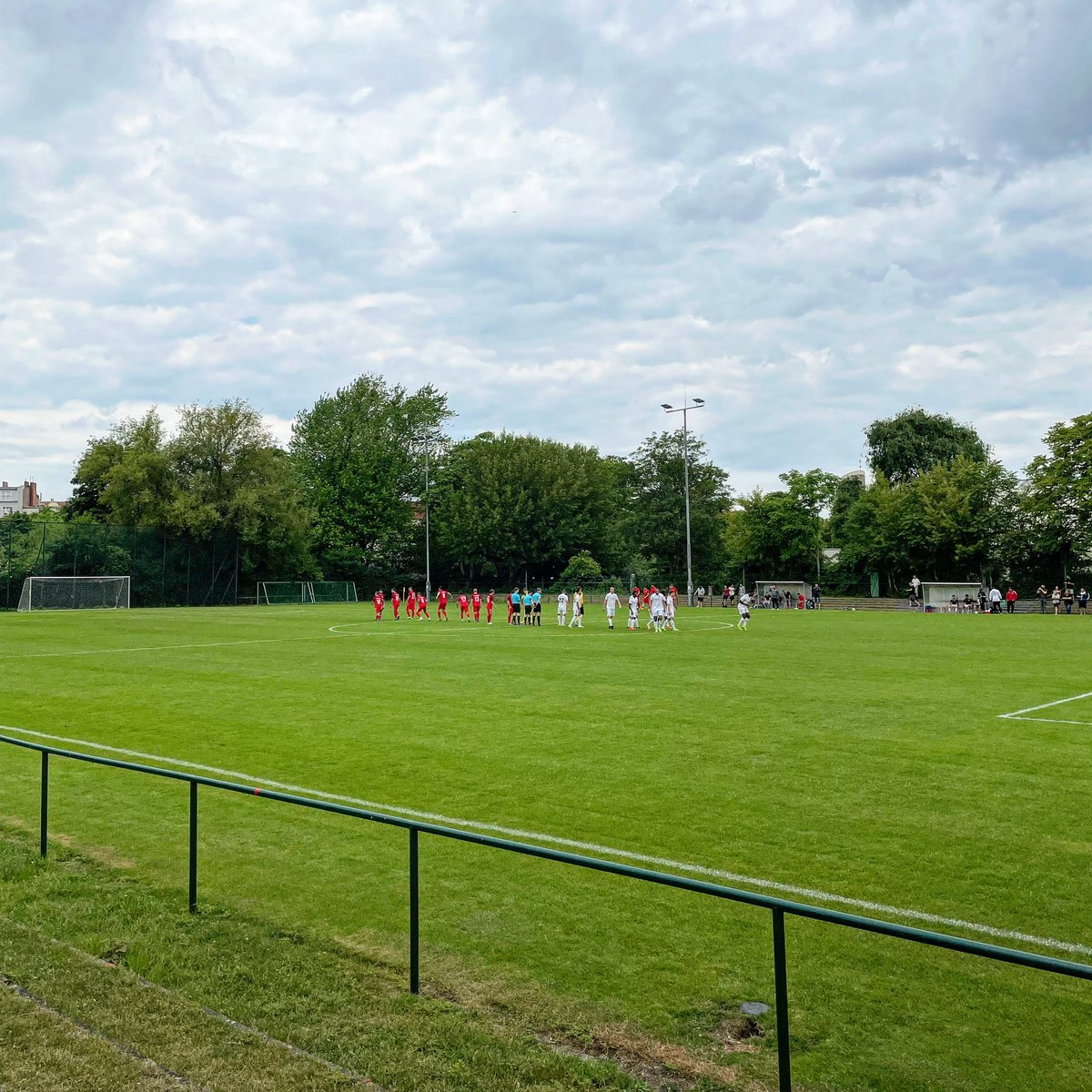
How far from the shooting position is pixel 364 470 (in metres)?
83.4

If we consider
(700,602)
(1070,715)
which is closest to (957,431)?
(700,602)

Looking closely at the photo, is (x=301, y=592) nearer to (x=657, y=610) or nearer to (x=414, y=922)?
(x=657, y=610)

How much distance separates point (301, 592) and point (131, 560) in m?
14.4

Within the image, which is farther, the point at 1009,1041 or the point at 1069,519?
the point at 1069,519

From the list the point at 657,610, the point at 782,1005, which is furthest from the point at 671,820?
the point at 657,610

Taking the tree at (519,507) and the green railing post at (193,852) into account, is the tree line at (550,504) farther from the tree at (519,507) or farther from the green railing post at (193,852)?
the green railing post at (193,852)

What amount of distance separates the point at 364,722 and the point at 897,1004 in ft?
34.4

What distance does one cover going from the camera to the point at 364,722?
48.6 ft

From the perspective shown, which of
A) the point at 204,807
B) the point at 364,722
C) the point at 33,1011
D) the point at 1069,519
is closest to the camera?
the point at 33,1011

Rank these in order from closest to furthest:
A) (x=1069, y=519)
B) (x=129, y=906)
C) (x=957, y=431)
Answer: (x=129, y=906), (x=1069, y=519), (x=957, y=431)

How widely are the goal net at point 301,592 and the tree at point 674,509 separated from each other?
27.0 meters

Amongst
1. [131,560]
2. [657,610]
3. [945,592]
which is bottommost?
[657,610]

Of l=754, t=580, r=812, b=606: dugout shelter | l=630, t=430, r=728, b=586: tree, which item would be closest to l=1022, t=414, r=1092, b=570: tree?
l=754, t=580, r=812, b=606: dugout shelter

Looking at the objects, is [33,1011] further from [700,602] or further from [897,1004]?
[700,602]
